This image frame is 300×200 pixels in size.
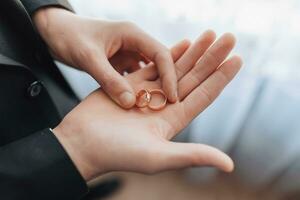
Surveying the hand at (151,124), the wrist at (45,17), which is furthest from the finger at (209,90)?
the wrist at (45,17)

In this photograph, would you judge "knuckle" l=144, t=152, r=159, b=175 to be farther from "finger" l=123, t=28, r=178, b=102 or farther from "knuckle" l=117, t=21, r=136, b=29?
"knuckle" l=117, t=21, r=136, b=29

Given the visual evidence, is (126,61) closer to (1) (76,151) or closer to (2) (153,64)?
(2) (153,64)

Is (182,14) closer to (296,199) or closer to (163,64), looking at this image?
(163,64)

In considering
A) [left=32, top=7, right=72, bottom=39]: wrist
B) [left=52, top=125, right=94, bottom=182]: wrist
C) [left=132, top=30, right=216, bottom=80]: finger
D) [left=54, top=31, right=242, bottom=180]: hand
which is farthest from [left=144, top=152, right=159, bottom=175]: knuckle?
[left=32, top=7, right=72, bottom=39]: wrist

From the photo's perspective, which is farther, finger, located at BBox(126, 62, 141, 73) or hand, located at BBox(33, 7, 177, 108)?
finger, located at BBox(126, 62, 141, 73)

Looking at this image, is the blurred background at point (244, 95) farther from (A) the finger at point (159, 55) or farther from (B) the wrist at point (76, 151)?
(B) the wrist at point (76, 151)

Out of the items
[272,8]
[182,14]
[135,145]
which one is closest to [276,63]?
[272,8]

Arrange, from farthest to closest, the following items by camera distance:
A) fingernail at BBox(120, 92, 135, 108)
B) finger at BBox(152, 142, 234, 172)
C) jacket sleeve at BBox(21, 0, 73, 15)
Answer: jacket sleeve at BBox(21, 0, 73, 15) < fingernail at BBox(120, 92, 135, 108) < finger at BBox(152, 142, 234, 172)

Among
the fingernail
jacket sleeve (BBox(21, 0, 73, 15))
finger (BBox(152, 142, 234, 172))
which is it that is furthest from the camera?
jacket sleeve (BBox(21, 0, 73, 15))
